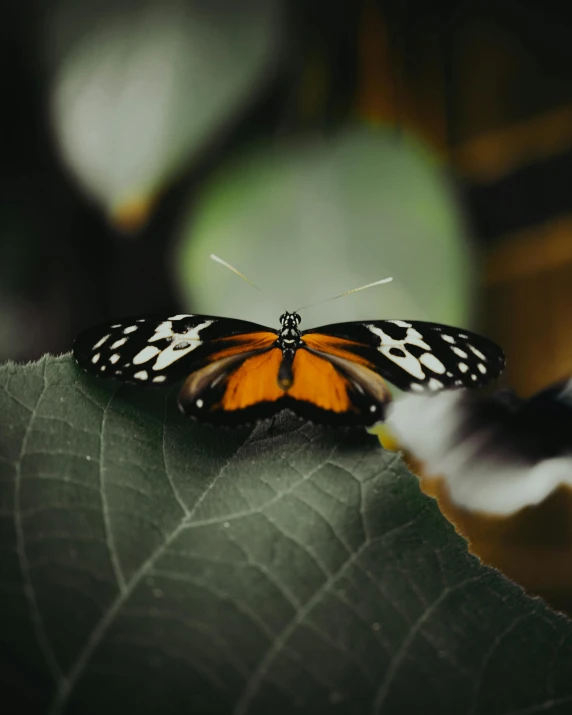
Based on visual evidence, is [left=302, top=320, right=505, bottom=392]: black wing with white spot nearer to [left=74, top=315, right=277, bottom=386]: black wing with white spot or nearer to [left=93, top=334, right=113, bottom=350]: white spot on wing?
[left=74, top=315, right=277, bottom=386]: black wing with white spot

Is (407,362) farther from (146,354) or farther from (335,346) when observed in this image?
(146,354)

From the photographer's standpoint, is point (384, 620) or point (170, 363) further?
point (170, 363)

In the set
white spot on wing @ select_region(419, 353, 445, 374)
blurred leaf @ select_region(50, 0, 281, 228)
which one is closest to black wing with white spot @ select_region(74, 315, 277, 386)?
white spot on wing @ select_region(419, 353, 445, 374)

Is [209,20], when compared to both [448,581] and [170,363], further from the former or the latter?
[448,581]

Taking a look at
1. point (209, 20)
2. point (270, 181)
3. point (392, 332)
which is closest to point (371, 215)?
point (270, 181)

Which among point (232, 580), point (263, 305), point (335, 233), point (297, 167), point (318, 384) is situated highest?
point (297, 167)

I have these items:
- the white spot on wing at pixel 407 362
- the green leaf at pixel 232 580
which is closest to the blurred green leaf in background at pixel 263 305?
the green leaf at pixel 232 580

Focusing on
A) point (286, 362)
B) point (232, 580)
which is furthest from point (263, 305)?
point (232, 580)
